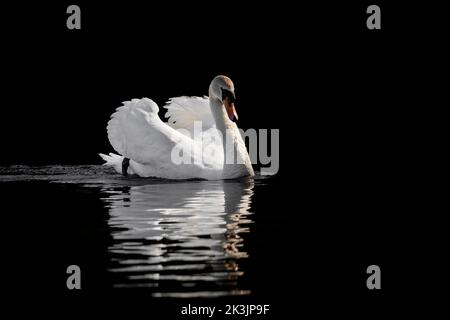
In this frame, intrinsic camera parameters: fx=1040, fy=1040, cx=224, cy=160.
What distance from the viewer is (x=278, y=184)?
14.9m

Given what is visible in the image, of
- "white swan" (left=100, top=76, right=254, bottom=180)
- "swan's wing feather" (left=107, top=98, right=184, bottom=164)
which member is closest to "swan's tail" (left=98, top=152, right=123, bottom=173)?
"white swan" (left=100, top=76, right=254, bottom=180)

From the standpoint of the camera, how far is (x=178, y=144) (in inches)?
589

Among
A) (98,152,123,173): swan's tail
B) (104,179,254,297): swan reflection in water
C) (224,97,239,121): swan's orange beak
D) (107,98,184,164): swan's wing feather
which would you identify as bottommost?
(104,179,254,297): swan reflection in water

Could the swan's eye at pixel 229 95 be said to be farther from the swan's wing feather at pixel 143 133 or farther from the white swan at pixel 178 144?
the swan's wing feather at pixel 143 133

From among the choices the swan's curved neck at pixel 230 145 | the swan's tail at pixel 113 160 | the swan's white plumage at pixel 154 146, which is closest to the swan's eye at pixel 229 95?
the swan's curved neck at pixel 230 145

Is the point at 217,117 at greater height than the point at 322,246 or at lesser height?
greater

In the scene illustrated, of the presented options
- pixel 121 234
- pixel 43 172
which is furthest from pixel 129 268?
pixel 43 172

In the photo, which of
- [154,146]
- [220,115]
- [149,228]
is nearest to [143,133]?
[154,146]

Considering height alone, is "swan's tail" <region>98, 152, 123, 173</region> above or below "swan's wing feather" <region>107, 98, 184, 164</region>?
below

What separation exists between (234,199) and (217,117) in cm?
285

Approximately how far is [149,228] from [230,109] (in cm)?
471

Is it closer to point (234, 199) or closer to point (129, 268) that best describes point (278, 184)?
point (234, 199)

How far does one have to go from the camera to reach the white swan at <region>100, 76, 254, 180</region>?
14.9 metres

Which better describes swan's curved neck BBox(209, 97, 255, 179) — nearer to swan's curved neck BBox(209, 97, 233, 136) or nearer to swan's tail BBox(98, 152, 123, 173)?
swan's curved neck BBox(209, 97, 233, 136)
